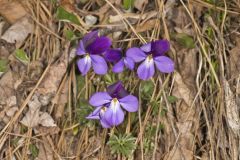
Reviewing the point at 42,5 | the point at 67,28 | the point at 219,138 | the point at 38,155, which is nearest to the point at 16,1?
the point at 42,5

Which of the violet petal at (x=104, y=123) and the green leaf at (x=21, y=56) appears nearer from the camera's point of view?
the violet petal at (x=104, y=123)

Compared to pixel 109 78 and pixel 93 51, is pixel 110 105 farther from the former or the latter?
pixel 93 51

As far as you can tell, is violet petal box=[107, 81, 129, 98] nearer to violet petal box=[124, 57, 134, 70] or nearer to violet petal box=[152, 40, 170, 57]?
violet petal box=[124, 57, 134, 70]

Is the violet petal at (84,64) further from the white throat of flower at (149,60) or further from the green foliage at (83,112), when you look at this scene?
the white throat of flower at (149,60)

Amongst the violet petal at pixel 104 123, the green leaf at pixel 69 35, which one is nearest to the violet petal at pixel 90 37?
the green leaf at pixel 69 35

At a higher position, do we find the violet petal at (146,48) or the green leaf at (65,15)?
the green leaf at (65,15)

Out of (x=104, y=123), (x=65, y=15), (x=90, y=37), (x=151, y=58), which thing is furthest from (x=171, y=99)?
(x=65, y=15)
